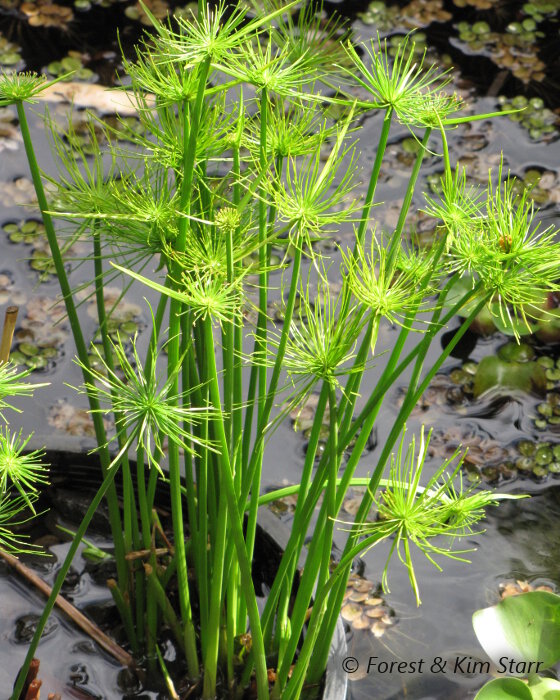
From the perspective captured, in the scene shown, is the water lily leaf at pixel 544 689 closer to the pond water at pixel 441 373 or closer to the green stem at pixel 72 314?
the pond water at pixel 441 373

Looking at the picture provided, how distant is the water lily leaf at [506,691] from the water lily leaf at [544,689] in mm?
37

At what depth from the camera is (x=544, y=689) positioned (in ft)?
4.61

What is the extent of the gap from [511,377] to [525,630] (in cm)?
81

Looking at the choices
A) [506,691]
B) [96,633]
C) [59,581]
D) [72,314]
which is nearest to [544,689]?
[506,691]

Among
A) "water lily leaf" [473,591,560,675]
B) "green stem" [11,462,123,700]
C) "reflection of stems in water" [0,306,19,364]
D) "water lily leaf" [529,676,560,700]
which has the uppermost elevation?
"reflection of stems in water" [0,306,19,364]

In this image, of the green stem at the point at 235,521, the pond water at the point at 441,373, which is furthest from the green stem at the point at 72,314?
the green stem at the point at 235,521

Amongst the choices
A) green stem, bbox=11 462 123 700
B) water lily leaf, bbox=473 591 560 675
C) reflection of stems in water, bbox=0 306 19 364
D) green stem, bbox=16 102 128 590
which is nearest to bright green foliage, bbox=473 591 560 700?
water lily leaf, bbox=473 591 560 675

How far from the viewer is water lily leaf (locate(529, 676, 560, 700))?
139cm

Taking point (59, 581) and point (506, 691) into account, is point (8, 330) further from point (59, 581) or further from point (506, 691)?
point (506, 691)

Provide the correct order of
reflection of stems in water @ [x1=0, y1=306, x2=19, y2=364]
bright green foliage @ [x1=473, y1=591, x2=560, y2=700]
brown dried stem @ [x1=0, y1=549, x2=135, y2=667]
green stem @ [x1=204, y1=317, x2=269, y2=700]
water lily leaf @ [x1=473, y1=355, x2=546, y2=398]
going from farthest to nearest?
water lily leaf @ [x1=473, y1=355, x2=546, y2=398] → bright green foliage @ [x1=473, y1=591, x2=560, y2=700] → brown dried stem @ [x1=0, y1=549, x2=135, y2=667] → reflection of stems in water @ [x1=0, y1=306, x2=19, y2=364] → green stem @ [x1=204, y1=317, x2=269, y2=700]

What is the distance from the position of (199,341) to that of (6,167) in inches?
68.1

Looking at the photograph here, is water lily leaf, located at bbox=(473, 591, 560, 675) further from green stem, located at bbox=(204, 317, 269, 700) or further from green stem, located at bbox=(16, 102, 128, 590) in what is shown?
green stem, located at bbox=(16, 102, 128, 590)

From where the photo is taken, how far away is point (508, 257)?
0.83m

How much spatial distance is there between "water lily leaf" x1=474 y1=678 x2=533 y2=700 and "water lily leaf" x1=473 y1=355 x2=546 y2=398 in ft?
2.92
